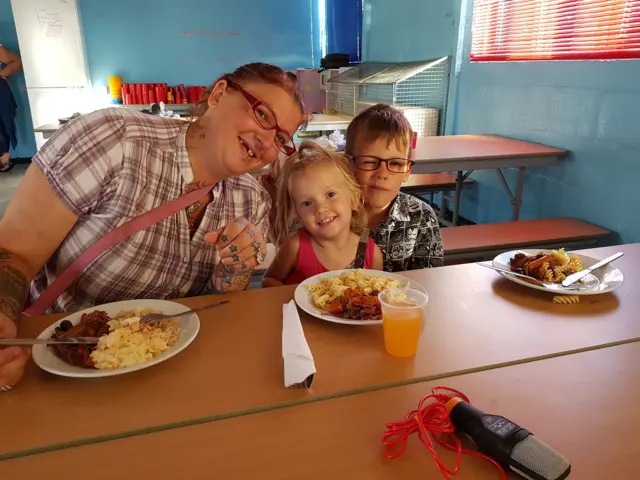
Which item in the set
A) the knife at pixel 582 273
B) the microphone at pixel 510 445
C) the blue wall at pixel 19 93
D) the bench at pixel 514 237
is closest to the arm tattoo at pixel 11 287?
the microphone at pixel 510 445

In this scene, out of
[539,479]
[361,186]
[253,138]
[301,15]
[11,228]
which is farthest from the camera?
[301,15]

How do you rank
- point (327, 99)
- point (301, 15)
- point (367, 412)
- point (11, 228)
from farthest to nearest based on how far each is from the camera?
1. point (301, 15)
2. point (327, 99)
3. point (11, 228)
4. point (367, 412)

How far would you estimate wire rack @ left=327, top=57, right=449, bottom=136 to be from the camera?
4.95m

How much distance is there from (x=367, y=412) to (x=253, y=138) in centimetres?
85

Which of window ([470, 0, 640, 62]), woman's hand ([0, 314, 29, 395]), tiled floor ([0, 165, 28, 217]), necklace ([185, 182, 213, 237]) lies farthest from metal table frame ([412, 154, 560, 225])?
tiled floor ([0, 165, 28, 217])

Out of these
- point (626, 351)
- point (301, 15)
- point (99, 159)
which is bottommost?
point (626, 351)

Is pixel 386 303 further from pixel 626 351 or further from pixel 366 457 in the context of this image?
pixel 626 351

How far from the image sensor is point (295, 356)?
3.11ft

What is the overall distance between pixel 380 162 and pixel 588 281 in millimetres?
790

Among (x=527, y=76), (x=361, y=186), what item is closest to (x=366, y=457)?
(x=361, y=186)

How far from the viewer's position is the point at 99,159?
4.27 feet

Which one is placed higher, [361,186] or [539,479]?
[361,186]

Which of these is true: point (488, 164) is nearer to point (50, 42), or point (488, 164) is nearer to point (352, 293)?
point (352, 293)

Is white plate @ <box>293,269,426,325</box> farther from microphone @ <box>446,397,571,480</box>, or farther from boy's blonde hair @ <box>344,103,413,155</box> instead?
boy's blonde hair @ <box>344,103,413,155</box>
